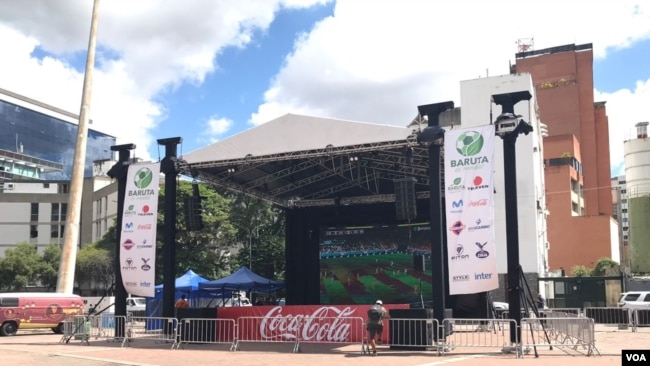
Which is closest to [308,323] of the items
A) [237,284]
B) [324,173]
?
[324,173]

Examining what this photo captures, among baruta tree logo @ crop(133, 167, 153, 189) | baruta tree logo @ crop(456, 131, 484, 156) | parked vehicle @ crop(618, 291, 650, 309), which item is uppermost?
baruta tree logo @ crop(456, 131, 484, 156)

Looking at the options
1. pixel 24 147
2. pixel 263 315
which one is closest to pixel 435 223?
pixel 263 315

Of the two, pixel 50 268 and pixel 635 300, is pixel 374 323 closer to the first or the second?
pixel 635 300

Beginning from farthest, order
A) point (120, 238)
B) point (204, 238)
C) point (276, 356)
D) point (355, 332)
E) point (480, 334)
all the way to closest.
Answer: point (204, 238)
point (120, 238)
point (480, 334)
point (355, 332)
point (276, 356)

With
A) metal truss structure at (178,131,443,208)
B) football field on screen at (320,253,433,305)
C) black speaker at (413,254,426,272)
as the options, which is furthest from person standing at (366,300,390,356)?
black speaker at (413,254,426,272)

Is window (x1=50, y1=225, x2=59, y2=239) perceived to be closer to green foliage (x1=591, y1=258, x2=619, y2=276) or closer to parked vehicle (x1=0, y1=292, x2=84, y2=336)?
parked vehicle (x1=0, y1=292, x2=84, y2=336)

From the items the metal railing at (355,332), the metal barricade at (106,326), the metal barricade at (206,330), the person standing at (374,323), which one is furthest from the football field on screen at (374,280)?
the person standing at (374,323)

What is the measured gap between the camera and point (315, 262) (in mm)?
31594

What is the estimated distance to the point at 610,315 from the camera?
85.6ft

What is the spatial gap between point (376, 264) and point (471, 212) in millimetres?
14595

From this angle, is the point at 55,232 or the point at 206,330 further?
the point at 55,232

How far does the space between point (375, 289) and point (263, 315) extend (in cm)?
→ 1225

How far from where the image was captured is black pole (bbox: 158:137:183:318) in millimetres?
20109

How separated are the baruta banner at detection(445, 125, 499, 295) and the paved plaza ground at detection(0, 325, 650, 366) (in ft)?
6.00
